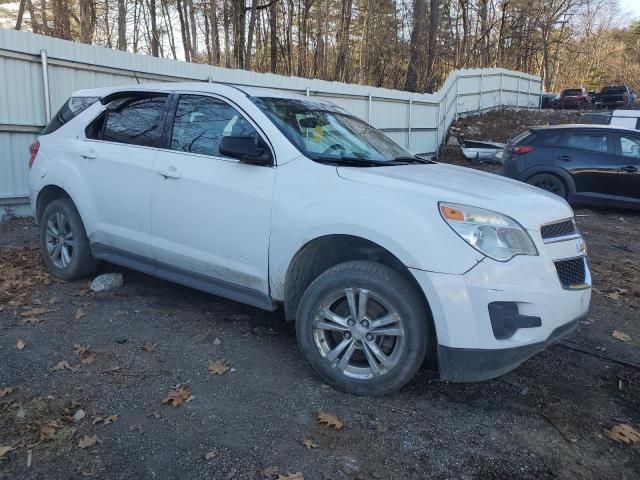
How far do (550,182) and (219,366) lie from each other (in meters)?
8.25

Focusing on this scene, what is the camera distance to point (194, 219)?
4.05 m

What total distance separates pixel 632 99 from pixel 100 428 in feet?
121

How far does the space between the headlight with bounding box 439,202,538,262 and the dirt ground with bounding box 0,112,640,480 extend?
997 millimetres

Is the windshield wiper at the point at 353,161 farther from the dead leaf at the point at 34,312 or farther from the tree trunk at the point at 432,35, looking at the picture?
the tree trunk at the point at 432,35

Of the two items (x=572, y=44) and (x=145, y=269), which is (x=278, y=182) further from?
(x=572, y=44)

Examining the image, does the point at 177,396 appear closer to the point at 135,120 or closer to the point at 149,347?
the point at 149,347

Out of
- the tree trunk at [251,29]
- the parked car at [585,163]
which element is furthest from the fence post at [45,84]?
the tree trunk at [251,29]

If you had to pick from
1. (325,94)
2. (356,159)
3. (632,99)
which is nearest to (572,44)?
(632,99)

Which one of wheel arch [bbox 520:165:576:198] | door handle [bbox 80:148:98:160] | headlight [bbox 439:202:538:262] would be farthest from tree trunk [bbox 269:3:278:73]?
headlight [bbox 439:202:538:262]

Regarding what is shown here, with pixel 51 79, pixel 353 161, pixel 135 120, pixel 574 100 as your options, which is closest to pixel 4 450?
pixel 353 161

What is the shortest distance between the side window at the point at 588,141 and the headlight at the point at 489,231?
26.1ft

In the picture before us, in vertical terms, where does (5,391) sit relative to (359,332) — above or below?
below

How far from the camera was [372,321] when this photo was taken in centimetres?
329

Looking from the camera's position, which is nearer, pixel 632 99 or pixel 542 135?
pixel 542 135
